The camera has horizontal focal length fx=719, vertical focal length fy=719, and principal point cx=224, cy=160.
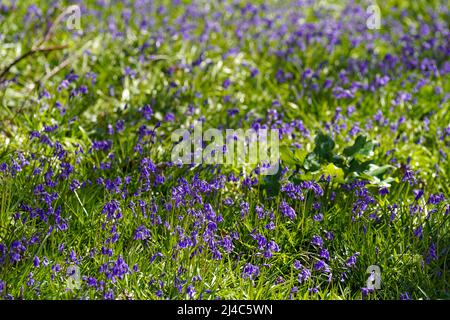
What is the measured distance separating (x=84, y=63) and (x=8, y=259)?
9.11ft

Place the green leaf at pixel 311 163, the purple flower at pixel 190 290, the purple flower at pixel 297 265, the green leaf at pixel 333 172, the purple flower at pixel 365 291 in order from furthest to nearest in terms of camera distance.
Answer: the green leaf at pixel 311 163 → the green leaf at pixel 333 172 → the purple flower at pixel 297 265 → the purple flower at pixel 365 291 → the purple flower at pixel 190 290

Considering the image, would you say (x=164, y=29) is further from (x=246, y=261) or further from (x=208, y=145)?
(x=246, y=261)

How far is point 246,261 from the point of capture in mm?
3807

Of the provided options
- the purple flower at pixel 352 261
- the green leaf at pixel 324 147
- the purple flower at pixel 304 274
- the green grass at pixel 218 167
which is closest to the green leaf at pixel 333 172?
the green grass at pixel 218 167

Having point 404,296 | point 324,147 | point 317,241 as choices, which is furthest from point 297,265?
point 324,147

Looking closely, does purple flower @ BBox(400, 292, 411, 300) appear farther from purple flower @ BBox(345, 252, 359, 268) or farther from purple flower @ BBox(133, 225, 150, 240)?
purple flower @ BBox(133, 225, 150, 240)

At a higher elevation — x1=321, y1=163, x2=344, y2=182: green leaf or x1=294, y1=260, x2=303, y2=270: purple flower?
x1=321, y1=163, x2=344, y2=182: green leaf

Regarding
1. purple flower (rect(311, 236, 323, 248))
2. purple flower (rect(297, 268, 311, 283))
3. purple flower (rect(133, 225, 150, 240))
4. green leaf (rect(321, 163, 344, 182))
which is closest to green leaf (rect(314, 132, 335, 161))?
green leaf (rect(321, 163, 344, 182))

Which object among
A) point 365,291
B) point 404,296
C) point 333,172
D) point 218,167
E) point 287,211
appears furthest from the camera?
point 218,167

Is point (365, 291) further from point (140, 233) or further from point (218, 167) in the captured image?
point (218, 167)

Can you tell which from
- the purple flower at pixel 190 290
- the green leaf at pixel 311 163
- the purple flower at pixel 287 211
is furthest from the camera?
the green leaf at pixel 311 163

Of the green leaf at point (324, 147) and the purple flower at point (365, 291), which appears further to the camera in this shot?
the green leaf at point (324, 147)

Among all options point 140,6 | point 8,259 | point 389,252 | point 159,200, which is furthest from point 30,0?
point 389,252

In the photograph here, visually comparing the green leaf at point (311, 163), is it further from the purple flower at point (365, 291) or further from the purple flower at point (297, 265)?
the purple flower at point (365, 291)
